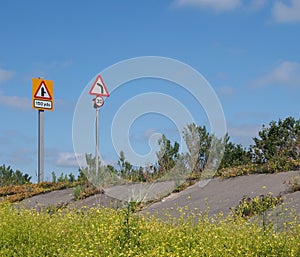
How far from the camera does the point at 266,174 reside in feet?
34.7

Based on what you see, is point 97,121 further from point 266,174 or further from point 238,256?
point 238,256

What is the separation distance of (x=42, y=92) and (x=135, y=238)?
11.9 meters

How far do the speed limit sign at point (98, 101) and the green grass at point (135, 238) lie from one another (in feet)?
21.2

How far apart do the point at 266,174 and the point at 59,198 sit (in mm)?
4893

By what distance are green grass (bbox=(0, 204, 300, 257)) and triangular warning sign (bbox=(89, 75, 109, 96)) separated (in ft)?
20.9

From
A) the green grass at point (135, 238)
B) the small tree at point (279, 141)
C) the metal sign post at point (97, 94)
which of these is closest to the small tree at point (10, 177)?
the metal sign post at point (97, 94)

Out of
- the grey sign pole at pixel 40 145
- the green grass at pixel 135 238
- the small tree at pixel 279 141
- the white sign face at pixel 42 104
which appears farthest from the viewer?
the grey sign pole at pixel 40 145

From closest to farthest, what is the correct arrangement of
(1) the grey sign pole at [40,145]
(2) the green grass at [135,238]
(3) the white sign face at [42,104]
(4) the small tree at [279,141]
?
(2) the green grass at [135,238] → (4) the small tree at [279,141] → (3) the white sign face at [42,104] → (1) the grey sign pole at [40,145]

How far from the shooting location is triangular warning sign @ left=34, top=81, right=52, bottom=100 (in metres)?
17.2

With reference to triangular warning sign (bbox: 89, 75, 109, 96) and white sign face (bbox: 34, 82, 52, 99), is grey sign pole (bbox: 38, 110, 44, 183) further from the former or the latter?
triangular warning sign (bbox: 89, 75, 109, 96)

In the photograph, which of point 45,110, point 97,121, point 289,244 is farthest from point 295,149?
point 45,110

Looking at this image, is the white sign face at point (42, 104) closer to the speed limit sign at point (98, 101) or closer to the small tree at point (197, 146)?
the speed limit sign at point (98, 101)

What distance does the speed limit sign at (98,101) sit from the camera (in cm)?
1362

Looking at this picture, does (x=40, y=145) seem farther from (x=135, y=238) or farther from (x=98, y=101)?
(x=135, y=238)
